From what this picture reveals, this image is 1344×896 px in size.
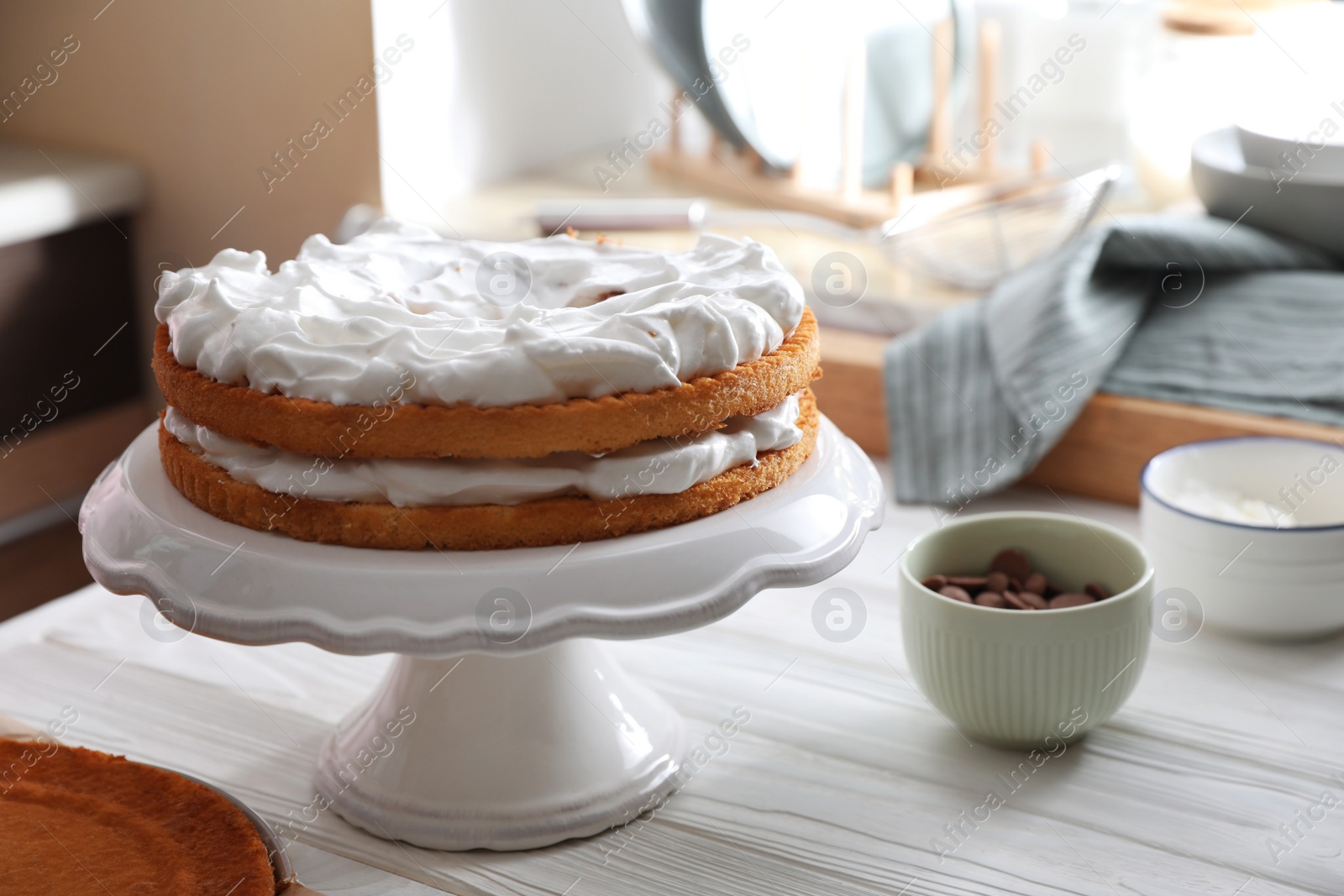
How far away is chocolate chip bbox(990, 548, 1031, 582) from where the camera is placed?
88 cm

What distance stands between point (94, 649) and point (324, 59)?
771 mm

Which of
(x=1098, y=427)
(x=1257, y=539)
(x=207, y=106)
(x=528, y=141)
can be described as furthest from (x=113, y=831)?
(x=528, y=141)

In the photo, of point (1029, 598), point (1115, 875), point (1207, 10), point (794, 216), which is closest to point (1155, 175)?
point (1207, 10)

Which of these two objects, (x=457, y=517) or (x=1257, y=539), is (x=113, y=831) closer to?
(x=457, y=517)

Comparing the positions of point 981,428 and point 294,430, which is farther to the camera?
→ point 981,428

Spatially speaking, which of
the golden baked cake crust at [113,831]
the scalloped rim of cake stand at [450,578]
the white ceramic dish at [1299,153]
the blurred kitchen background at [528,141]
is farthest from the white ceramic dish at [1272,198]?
the golden baked cake crust at [113,831]

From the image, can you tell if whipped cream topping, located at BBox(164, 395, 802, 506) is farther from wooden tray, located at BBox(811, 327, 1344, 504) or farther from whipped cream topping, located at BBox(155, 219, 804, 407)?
wooden tray, located at BBox(811, 327, 1344, 504)

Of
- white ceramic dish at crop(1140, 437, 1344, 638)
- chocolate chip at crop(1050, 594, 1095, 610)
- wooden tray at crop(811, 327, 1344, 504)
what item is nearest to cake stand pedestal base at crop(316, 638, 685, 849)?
chocolate chip at crop(1050, 594, 1095, 610)

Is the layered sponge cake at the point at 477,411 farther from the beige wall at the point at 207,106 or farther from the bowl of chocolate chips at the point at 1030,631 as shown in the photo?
the beige wall at the point at 207,106

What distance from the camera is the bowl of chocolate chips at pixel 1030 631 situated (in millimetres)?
778

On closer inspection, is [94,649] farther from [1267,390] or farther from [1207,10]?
[1207,10]

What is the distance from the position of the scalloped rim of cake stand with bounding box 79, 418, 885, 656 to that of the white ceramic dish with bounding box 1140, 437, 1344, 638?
408mm

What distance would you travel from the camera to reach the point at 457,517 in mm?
625

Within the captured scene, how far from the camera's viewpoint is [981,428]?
123 cm
